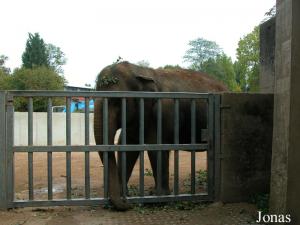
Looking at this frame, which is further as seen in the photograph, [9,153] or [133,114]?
[133,114]

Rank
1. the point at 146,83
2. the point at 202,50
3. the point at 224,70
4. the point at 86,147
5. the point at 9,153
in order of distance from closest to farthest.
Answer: the point at 9,153, the point at 86,147, the point at 146,83, the point at 224,70, the point at 202,50

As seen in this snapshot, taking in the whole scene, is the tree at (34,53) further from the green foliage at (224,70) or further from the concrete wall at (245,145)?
the concrete wall at (245,145)

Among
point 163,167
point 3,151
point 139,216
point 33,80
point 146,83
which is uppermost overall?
point 33,80

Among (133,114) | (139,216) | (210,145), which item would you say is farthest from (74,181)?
(210,145)

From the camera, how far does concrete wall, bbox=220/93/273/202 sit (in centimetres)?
684

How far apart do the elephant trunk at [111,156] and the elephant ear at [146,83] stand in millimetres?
813

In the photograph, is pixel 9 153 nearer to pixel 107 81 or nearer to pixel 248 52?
pixel 107 81

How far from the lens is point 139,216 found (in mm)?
6262

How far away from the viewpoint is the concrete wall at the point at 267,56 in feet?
27.8

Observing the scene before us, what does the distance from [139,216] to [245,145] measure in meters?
1.92

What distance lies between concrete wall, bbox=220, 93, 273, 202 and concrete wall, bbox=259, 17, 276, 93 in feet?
5.25

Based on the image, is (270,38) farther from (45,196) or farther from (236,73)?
(236,73)

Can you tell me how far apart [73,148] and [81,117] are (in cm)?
1242

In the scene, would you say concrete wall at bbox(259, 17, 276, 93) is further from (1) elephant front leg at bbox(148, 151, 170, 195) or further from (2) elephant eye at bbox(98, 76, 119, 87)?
(2) elephant eye at bbox(98, 76, 119, 87)
